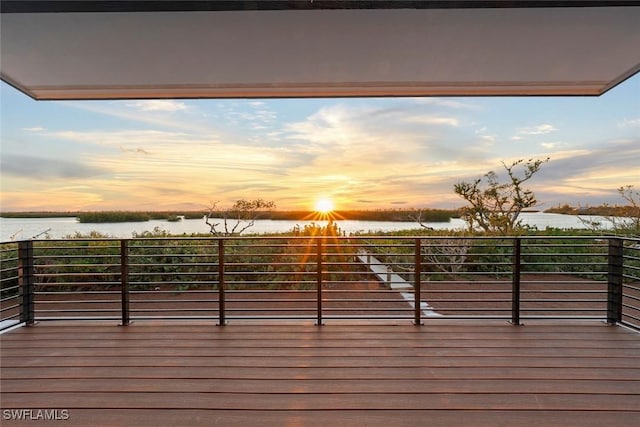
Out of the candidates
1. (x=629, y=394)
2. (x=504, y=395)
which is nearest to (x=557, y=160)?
(x=629, y=394)

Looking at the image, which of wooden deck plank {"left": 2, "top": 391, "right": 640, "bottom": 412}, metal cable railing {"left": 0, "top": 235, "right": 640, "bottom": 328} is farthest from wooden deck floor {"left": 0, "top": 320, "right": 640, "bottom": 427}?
metal cable railing {"left": 0, "top": 235, "right": 640, "bottom": 328}

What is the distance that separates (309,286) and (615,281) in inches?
150

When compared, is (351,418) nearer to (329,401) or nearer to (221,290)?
(329,401)

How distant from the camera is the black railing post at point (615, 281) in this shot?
9.71 ft

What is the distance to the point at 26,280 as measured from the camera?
10.1 feet

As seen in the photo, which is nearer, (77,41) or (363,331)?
(77,41)

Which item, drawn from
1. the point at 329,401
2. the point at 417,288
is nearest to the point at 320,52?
the point at 417,288

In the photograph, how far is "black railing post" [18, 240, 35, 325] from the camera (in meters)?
3.01

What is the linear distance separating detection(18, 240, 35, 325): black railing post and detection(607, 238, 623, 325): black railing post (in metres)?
5.55

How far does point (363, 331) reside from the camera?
108 inches

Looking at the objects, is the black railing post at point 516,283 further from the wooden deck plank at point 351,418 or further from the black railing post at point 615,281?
the wooden deck plank at point 351,418

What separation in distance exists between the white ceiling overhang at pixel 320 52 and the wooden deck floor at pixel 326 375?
7.47 ft

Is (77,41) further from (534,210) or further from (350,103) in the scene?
(534,210)

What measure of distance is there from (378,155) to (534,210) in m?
3.59
